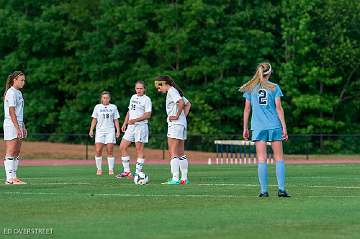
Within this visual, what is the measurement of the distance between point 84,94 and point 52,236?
54.7m

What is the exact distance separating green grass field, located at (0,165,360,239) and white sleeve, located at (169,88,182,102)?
212cm

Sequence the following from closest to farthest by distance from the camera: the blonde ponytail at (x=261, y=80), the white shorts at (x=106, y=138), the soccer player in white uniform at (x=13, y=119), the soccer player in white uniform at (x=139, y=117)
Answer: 1. the blonde ponytail at (x=261, y=80)
2. the soccer player in white uniform at (x=13, y=119)
3. the soccer player in white uniform at (x=139, y=117)
4. the white shorts at (x=106, y=138)

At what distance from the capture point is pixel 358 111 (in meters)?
65.7

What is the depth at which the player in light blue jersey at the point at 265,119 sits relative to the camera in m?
18.4

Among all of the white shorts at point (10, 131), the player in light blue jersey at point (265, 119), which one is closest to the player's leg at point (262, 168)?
the player in light blue jersey at point (265, 119)

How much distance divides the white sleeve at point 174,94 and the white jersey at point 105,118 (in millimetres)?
6516

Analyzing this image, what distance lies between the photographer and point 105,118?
97.0 feet

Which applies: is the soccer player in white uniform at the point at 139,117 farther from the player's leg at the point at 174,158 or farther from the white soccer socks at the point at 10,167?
the white soccer socks at the point at 10,167

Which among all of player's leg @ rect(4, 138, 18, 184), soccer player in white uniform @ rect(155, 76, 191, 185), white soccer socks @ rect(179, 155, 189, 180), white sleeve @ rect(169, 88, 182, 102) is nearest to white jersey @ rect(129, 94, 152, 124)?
soccer player in white uniform @ rect(155, 76, 191, 185)

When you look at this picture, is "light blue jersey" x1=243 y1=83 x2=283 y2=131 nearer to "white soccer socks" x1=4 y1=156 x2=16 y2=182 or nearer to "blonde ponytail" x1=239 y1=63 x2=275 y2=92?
"blonde ponytail" x1=239 y1=63 x2=275 y2=92

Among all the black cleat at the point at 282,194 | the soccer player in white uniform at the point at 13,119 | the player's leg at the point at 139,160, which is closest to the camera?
the black cleat at the point at 282,194

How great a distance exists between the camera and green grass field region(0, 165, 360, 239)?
13.0 metres

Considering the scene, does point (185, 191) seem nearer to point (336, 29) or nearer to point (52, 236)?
point (52, 236)

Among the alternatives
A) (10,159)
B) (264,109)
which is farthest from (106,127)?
(264,109)
